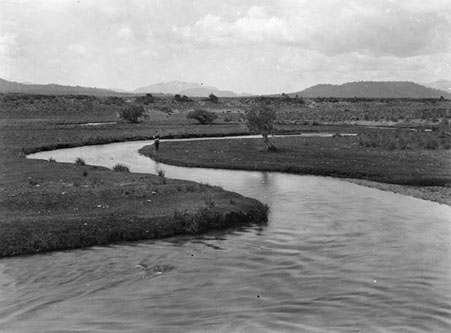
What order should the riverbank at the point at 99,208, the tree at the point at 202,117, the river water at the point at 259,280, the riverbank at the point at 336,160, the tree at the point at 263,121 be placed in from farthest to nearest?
1. the tree at the point at 202,117
2. the tree at the point at 263,121
3. the riverbank at the point at 336,160
4. the riverbank at the point at 99,208
5. the river water at the point at 259,280

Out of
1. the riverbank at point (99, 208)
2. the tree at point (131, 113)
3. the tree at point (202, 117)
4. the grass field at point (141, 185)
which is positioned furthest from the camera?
the tree at point (131, 113)

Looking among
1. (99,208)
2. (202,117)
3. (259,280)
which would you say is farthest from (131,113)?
(259,280)

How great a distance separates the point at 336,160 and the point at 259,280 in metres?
31.1

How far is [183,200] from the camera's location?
3092 cm

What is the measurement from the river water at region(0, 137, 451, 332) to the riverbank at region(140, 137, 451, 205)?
9.15m

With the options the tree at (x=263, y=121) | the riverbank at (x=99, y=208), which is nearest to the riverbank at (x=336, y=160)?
the tree at (x=263, y=121)

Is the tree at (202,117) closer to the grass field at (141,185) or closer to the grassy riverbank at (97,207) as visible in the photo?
the grass field at (141,185)

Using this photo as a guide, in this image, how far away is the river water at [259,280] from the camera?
16.1m

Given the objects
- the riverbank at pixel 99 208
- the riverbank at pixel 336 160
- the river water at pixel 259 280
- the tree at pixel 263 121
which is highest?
the tree at pixel 263 121

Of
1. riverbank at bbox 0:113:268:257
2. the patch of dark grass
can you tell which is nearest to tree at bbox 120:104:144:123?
the patch of dark grass

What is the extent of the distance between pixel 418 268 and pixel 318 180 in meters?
20.4

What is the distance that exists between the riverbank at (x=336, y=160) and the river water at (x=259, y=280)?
30.0ft

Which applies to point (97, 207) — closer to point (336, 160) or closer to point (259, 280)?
point (259, 280)

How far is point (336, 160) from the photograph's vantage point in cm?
4872
